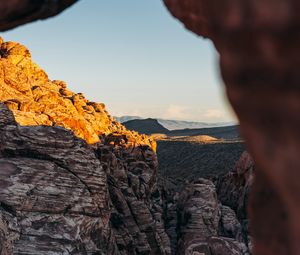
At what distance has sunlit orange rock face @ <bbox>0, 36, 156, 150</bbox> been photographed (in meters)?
48.8

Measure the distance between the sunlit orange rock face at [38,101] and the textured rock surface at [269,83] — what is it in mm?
39095

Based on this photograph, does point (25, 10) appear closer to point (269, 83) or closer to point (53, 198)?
point (269, 83)

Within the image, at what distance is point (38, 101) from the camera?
2238 inches

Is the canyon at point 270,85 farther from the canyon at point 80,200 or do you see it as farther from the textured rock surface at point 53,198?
the textured rock surface at point 53,198

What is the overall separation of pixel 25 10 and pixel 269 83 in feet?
30.5

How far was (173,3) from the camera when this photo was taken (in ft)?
39.3

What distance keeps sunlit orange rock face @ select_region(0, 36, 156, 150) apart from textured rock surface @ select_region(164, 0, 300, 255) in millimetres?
39095

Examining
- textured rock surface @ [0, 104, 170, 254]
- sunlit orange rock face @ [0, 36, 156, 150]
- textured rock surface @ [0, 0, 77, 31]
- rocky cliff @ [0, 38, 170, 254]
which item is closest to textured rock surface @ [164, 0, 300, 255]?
textured rock surface @ [0, 0, 77, 31]

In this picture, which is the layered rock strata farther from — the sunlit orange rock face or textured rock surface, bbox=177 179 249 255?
the sunlit orange rock face

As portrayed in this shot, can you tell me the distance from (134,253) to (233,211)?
20097mm

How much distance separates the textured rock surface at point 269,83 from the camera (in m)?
4.88

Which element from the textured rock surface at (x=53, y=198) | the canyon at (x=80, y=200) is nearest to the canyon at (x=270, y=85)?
the canyon at (x=80, y=200)

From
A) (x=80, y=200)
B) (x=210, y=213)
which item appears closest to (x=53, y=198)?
(x=80, y=200)

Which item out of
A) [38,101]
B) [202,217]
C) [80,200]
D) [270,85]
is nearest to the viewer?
[270,85]
